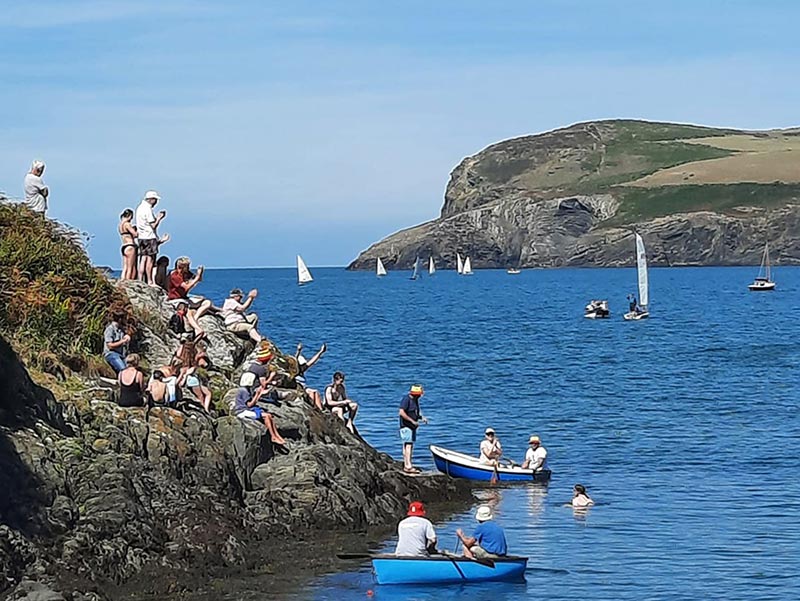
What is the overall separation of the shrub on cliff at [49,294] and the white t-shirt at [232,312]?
10.7 feet

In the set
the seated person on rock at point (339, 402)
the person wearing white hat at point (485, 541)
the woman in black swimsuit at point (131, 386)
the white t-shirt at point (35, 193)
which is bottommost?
the person wearing white hat at point (485, 541)

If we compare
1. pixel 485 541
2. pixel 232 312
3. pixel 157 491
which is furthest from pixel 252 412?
pixel 232 312

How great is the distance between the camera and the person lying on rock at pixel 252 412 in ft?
81.6

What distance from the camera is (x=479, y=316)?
349ft

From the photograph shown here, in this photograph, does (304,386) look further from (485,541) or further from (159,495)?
(159,495)

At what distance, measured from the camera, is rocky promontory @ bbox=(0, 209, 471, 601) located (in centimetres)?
1941

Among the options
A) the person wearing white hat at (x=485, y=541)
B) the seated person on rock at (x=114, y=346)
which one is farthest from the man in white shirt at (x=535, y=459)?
the seated person on rock at (x=114, y=346)

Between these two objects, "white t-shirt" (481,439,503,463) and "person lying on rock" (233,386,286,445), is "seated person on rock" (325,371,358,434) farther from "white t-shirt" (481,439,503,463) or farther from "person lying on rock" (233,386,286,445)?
"person lying on rock" (233,386,286,445)

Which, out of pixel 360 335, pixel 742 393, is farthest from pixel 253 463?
pixel 360 335

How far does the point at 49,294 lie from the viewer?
2566cm

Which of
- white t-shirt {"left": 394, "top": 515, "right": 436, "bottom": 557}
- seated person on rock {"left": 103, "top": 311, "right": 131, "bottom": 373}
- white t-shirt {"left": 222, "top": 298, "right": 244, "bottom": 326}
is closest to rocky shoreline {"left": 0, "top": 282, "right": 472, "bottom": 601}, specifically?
seated person on rock {"left": 103, "top": 311, "right": 131, "bottom": 373}

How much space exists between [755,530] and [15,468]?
14.1m

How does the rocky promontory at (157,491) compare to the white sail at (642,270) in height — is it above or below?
below

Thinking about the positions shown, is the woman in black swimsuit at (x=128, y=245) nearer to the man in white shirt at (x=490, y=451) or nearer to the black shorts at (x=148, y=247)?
the black shorts at (x=148, y=247)
